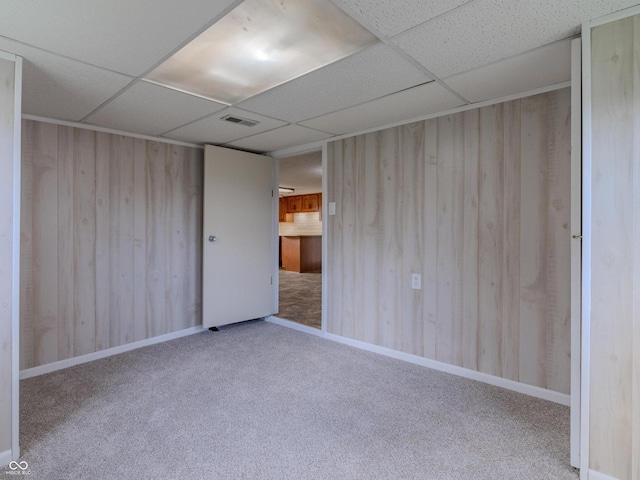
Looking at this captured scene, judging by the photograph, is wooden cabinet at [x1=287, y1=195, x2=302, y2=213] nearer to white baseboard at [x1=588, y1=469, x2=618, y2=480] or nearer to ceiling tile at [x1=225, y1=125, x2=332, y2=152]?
ceiling tile at [x1=225, y1=125, x2=332, y2=152]

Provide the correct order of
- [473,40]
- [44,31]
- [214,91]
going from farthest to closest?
[214,91], [473,40], [44,31]

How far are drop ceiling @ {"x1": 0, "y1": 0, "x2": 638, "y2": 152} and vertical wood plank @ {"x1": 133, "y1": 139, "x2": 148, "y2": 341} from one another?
410 mm

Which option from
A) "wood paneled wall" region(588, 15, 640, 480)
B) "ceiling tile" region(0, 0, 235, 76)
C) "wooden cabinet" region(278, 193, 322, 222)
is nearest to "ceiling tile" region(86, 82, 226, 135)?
"ceiling tile" region(0, 0, 235, 76)

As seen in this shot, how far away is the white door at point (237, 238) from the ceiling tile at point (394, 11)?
2504 mm

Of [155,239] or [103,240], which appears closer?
[103,240]

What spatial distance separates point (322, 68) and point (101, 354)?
298 centimetres

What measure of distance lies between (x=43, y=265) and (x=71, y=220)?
0.41 m

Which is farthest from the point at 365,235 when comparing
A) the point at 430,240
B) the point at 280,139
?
the point at 280,139

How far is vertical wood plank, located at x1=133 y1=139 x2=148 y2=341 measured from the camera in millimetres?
3236

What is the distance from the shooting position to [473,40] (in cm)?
163

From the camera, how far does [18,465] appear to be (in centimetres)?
161

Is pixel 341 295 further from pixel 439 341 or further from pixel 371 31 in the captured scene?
pixel 371 31

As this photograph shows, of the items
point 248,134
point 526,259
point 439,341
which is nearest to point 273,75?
point 248,134

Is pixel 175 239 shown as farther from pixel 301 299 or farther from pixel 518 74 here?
pixel 518 74
